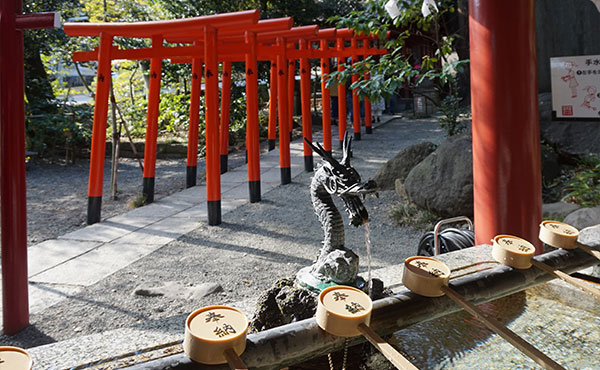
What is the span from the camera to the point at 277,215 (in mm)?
6363

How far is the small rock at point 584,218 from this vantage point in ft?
14.1

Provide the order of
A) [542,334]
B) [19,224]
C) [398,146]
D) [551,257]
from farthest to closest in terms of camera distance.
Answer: [398,146]
[19,224]
[542,334]
[551,257]

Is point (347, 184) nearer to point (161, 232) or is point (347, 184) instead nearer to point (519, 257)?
point (519, 257)

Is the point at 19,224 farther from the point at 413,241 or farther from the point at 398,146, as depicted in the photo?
the point at 398,146

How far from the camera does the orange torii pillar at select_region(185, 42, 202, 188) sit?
7859 millimetres

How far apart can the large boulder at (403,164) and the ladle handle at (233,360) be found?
6.20 metres

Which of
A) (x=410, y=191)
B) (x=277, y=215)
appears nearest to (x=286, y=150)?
(x=277, y=215)

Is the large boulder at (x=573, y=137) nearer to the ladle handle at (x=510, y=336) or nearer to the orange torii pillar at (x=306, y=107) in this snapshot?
the orange torii pillar at (x=306, y=107)

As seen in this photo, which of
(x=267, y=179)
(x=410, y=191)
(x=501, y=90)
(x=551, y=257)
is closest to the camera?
(x=551, y=257)

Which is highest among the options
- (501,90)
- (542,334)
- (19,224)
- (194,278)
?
(501,90)

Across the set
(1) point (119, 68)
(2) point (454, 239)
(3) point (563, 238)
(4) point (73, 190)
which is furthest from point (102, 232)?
(1) point (119, 68)

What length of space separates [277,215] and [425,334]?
4399 millimetres

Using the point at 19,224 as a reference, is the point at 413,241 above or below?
below

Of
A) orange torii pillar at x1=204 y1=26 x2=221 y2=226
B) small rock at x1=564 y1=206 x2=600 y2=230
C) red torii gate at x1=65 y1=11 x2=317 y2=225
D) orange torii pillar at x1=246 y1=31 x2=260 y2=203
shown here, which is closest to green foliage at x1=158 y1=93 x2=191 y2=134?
red torii gate at x1=65 y1=11 x2=317 y2=225
